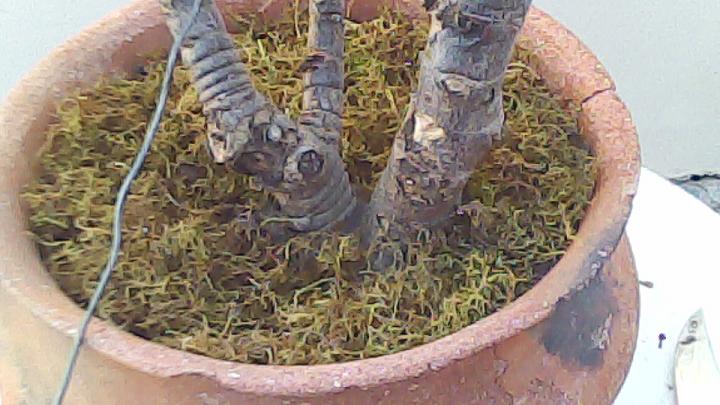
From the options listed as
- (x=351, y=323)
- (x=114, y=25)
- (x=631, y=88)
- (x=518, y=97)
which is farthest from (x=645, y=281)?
(x=631, y=88)

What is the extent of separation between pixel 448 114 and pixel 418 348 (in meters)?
0.11

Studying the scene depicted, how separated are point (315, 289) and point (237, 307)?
0.15 feet

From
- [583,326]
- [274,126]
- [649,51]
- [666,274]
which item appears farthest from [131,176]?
[649,51]

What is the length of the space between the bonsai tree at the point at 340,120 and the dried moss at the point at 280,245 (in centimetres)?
3

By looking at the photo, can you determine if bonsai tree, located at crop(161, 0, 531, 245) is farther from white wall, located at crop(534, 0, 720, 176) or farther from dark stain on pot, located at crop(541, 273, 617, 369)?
white wall, located at crop(534, 0, 720, 176)

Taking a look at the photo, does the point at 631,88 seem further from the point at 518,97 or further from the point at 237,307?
the point at 237,307

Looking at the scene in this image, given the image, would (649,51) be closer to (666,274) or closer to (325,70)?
(666,274)

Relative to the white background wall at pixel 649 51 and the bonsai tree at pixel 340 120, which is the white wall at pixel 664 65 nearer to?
the white background wall at pixel 649 51

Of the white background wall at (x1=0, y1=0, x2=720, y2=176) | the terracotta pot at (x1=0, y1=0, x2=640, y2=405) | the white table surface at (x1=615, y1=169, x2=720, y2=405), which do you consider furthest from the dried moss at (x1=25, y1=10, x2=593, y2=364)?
the white background wall at (x1=0, y1=0, x2=720, y2=176)

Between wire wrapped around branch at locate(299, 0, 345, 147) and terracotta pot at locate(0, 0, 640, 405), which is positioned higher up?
wire wrapped around branch at locate(299, 0, 345, 147)

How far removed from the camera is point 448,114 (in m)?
0.49

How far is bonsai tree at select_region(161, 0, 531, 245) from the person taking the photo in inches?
18.2

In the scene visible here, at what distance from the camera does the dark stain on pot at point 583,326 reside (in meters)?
0.52

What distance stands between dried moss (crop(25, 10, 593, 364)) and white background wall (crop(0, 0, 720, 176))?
0.49 meters
